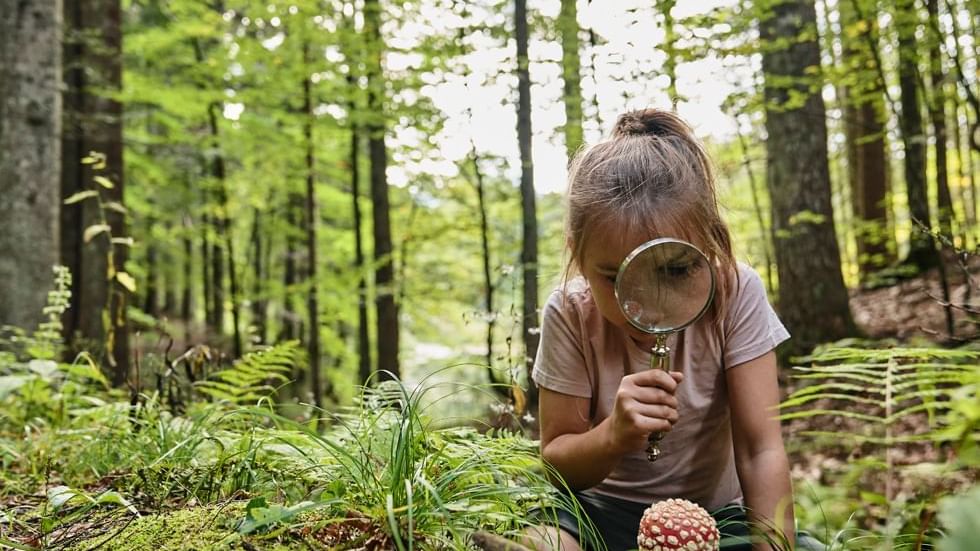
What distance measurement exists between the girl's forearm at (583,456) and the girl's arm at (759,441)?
0.43 meters

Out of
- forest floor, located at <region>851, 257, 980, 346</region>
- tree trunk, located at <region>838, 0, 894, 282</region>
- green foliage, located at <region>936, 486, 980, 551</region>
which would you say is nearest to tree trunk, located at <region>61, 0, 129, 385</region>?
green foliage, located at <region>936, 486, 980, 551</region>

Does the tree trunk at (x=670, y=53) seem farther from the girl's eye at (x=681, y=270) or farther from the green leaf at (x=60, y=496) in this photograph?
the green leaf at (x=60, y=496)

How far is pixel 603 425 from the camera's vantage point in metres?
1.86

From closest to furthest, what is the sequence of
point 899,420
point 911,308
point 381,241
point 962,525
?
1. point 962,525
2. point 899,420
3. point 911,308
4. point 381,241

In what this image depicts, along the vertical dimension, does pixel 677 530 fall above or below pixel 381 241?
below

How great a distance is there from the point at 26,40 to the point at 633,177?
5.43 meters

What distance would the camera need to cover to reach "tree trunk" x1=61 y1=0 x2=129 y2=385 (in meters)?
7.16

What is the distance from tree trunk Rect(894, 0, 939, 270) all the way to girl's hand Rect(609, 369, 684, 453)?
5.29ft

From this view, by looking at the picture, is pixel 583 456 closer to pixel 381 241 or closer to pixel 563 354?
pixel 563 354

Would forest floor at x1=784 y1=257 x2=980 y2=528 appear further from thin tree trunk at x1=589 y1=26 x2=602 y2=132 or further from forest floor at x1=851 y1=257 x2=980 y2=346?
thin tree trunk at x1=589 y1=26 x2=602 y2=132

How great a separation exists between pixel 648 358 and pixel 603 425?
0.44m

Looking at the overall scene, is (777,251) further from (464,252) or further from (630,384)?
(464,252)

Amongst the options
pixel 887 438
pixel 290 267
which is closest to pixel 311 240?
pixel 290 267

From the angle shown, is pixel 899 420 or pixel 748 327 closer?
pixel 748 327
